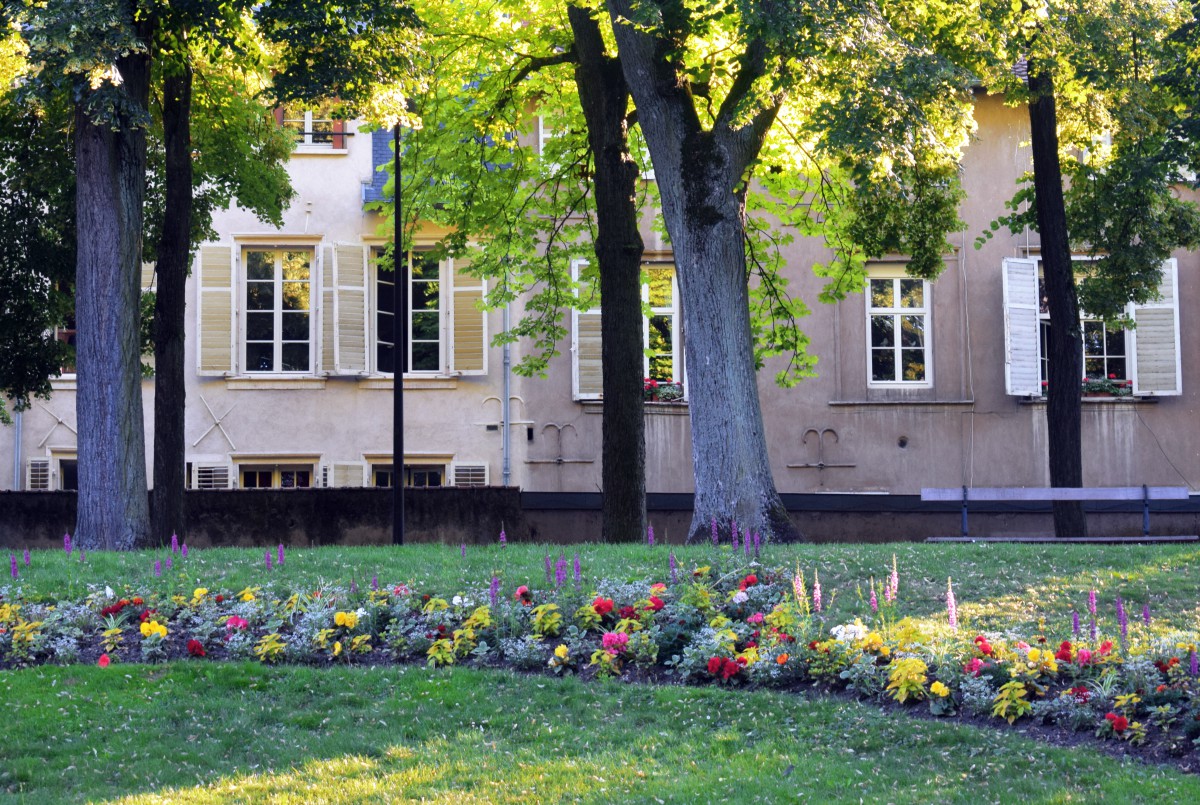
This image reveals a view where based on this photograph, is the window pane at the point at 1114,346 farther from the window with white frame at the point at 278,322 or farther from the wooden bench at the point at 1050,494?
the window with white frame at the point at 278,322

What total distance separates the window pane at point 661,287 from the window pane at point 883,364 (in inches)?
154

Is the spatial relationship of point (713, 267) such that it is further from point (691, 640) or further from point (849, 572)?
point (691, 640)

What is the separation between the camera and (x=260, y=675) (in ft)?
29.6

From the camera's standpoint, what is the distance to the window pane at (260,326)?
27.9 m

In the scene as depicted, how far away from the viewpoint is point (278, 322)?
1096 inches

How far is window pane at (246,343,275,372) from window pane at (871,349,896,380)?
11.1 meters

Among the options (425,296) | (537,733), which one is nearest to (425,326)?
(425,296)

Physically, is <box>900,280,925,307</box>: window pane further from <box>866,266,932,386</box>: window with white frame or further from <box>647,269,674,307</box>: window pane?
<box>647,269,674,307</box>: window pane

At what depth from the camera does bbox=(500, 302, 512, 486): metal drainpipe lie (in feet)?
89.5

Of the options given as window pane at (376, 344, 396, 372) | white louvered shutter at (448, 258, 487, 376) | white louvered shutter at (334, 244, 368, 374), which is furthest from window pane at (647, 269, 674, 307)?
white louvered shutter at (334, 244, 368, 374)

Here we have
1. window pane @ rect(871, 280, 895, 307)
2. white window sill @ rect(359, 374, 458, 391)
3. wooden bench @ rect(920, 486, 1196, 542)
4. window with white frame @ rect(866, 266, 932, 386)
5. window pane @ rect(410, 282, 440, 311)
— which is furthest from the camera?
window pane @ rect(410, 282, 440, 311)

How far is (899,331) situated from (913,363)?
2.11ft

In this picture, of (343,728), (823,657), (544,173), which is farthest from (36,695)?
(544,173)

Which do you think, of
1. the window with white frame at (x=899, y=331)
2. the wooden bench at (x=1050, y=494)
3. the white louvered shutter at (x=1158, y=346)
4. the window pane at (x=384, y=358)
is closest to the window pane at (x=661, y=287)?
the window with white frame at (x=899, y=331)
